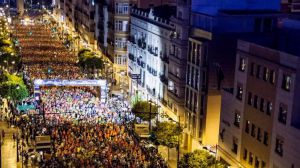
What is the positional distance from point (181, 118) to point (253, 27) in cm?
1478

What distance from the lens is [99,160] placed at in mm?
58094

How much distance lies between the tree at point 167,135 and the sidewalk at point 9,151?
51.2 ft

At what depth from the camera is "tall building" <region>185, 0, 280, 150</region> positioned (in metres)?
63.8

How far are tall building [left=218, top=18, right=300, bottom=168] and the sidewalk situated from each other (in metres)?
22.4

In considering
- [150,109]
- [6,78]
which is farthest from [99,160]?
[6,78]

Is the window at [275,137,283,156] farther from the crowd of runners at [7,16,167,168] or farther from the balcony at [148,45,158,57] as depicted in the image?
the balcony at [148,45,158,57]

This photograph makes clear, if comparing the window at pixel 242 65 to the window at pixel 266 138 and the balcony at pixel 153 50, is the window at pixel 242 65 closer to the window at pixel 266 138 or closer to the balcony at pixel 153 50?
the window at pixel 266 138

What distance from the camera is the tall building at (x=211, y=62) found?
63750 millimetres

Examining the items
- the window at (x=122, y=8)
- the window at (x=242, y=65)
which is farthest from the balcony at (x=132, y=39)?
the window at (x=242, y=65)

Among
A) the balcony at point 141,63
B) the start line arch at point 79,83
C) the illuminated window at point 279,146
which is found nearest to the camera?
the illuminated window at point 279,146

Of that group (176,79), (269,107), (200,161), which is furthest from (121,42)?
(269,107)

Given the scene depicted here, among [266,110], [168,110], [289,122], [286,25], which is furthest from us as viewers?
A: [168,110]

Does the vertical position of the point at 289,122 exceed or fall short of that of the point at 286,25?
it falls short

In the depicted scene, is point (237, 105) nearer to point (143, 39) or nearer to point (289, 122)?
point (289, 122)
